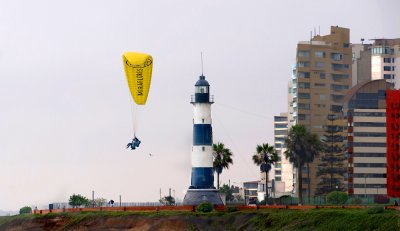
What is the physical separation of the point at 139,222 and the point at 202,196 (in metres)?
10.3

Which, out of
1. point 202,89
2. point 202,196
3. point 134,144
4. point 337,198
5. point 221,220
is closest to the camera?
point 134,144

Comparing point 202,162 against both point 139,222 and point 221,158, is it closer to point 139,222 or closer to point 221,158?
point 139,222

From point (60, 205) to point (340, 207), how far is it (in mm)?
68507

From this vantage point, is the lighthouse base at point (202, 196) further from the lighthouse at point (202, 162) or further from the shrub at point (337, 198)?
the shrub at point (337, 198)

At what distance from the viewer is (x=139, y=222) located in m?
150

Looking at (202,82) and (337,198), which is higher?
(202,82)

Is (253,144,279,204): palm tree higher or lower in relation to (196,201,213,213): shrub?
higher

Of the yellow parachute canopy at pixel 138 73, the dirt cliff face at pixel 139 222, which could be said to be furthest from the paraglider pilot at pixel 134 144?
the dirt cliff face at pixel 139 222

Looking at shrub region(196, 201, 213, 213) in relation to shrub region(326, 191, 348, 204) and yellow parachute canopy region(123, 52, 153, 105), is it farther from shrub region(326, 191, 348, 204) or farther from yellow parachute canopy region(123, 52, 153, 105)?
shrub region(326, 191, 348, 204)

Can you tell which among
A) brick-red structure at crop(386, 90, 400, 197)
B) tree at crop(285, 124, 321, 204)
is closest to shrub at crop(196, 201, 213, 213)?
brick-red structure at crop(386, 90, 400, 197)

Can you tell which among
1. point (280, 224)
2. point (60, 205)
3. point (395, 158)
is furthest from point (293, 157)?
point (280, 224)

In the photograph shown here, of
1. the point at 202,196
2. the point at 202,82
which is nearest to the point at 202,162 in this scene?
the point at 202,196

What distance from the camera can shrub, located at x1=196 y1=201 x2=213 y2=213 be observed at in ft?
486

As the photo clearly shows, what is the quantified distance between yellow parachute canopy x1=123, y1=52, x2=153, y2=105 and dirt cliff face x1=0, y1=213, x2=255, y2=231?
763 inches
